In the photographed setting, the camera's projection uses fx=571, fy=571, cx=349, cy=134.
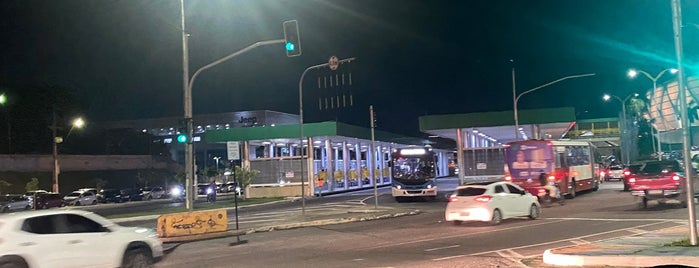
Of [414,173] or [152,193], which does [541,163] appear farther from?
[152,193]

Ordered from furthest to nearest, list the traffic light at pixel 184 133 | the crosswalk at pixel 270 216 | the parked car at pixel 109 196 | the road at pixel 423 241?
1. the parked car at pixel 109 196
2. the crosswalk at pixel 270 216
3. the traffic light at pixel 184 133
4. the road at pixel 423 241

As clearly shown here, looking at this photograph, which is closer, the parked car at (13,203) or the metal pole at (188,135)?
the metal pole at (188,135)

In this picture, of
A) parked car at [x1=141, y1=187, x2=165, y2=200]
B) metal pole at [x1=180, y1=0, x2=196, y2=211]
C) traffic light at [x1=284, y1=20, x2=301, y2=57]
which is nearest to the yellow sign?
metal pole at [x1=180, y1=0, x2=196, y2=211]

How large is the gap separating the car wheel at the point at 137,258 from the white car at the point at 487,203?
10.8 m

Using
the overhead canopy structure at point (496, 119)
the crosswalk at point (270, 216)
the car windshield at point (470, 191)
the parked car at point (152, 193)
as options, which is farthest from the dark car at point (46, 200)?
the car windshield at point (470, 191)

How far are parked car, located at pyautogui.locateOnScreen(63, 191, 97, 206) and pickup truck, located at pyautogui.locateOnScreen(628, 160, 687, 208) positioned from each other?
4132 centimetres

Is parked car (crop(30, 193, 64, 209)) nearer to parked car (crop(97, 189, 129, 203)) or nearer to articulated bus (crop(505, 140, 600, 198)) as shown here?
parked car (crop(97, 189, 129, 203))

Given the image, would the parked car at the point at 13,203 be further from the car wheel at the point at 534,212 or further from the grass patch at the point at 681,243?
the grass patch at the point at 681,243

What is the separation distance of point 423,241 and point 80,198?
40.2 metres

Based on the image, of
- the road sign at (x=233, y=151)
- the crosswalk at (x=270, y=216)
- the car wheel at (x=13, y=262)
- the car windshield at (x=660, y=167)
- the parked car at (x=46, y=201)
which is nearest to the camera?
the car wheel at (x=13, y=262)

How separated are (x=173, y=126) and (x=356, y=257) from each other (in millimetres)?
79670

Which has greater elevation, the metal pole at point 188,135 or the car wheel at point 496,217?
the metal pole at point 188,135

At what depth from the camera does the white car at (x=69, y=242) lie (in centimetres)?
934

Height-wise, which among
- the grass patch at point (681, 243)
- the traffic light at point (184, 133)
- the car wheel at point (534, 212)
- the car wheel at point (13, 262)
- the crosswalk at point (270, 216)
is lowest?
the crosswalk at point (270, 216)
